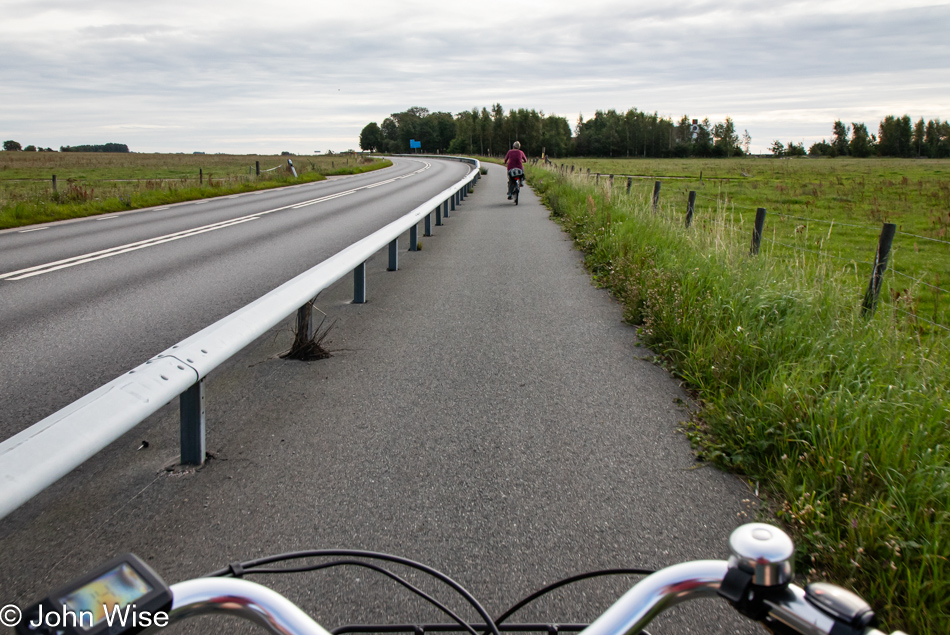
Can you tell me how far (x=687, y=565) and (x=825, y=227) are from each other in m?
21.8

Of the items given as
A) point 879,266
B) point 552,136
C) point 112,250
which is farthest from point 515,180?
point 552,136

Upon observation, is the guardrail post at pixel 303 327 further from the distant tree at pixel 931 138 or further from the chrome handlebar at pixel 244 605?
the distant tree at pixel 931 138

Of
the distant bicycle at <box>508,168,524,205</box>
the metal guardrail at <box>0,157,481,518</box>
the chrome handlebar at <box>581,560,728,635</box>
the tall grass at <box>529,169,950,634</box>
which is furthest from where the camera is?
the distant bicycle at <box>508,168,524,205</box>

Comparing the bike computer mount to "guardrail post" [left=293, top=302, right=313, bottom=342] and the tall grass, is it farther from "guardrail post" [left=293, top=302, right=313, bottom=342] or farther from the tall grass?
"guardrail post" [left=293, top=302, right=313, bottom=342]

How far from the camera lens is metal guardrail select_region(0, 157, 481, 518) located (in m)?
2.32

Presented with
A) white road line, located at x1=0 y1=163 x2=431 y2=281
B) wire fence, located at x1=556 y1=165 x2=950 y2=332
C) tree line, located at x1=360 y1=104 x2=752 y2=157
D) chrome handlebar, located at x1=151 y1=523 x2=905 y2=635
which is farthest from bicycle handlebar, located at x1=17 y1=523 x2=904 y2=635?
tree line, located at x1=360 y1=104 x2=752 y2=157

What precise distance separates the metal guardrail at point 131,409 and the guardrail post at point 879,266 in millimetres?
5322

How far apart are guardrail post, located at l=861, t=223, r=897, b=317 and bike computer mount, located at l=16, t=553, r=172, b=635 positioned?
694 centimetres

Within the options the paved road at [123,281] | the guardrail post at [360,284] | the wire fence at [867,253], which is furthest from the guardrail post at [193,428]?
the wire fence at [867,253]

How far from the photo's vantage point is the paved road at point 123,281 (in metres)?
5.62

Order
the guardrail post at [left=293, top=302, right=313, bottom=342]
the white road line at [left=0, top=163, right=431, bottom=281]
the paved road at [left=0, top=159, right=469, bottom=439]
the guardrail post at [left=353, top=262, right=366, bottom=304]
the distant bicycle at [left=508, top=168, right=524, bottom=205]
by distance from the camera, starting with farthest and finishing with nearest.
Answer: the distant bicycle at [left=508, top=168, right=524, bottom=205] < the white road line at [left=0, top=163, right=431, bottom=281] < the guardrail post at [left=353, top=262, right=366, bottom=304] < the guardrail post at [left=293, top=302, right=313, bottom=342] < the paved road at [left=0, top=159, right=469, bottom=439]

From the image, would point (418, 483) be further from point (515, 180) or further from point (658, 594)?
point (515, 180)

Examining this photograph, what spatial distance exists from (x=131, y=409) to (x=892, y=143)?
19775 cm

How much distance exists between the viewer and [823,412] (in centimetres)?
392
